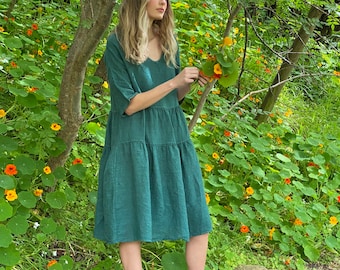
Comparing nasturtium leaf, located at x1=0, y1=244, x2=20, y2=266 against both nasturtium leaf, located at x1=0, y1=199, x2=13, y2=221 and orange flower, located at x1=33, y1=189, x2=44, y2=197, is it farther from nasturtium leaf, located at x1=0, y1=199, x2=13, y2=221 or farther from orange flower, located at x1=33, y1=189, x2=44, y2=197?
orange flower, located at x1=33, y1=189, x2=44, y2=197

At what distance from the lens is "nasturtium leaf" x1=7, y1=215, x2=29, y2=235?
2.04 metres

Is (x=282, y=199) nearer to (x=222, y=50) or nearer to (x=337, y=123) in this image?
(x=222, y=50)

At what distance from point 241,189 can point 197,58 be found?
1.56 metres

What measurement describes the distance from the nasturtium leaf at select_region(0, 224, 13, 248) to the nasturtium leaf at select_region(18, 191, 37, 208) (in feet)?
0.60

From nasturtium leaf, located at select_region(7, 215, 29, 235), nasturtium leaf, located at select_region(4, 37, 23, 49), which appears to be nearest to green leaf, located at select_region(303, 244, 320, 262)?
nasturtium leaf, located at select_region(7, 215, 29, 235)

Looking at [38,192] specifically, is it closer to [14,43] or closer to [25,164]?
[25,164]

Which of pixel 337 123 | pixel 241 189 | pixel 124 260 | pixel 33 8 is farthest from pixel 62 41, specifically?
pixel 337 123

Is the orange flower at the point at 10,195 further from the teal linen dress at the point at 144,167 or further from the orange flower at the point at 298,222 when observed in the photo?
the orange flower at the point at 298,222

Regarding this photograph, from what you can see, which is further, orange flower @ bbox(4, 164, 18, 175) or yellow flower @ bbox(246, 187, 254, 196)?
yellow flower @ bbox(246, 187, 254, 196)

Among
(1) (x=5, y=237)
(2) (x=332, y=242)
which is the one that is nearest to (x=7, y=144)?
(1) (x=5, y=237)

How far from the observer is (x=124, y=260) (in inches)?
76.7

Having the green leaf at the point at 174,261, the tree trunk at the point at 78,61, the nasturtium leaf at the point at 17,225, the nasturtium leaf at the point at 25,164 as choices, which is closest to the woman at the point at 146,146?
the tree trunk at the point at 78,61

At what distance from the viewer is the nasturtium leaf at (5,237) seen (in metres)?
1.92

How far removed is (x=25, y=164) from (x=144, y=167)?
0.65m
